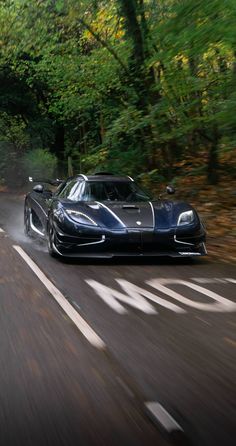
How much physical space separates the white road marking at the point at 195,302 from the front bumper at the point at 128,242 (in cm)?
106

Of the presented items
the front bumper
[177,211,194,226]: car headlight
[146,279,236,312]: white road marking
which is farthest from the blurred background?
[146,279,236,312]: white road marking

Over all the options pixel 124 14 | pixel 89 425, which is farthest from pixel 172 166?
pixel 89 425

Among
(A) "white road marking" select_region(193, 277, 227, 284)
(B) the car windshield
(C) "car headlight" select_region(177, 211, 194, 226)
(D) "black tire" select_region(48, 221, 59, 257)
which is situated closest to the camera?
(A) "white road marking" select_region(193, 277, 227, 284)

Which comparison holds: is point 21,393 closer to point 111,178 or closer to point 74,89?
point 111,178

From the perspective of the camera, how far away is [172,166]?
57.2 ft

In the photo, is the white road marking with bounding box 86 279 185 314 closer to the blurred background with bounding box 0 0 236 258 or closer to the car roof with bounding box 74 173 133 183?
the car roof with bounding box 74 173 133 183

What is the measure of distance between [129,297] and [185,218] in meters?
2.69

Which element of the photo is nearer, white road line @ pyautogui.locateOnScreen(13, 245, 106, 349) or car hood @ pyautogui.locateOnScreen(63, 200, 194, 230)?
white road line @ pyautogui.locateOnScreen(13, 245, 106, 349)

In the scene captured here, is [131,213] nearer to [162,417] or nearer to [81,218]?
[81,218]

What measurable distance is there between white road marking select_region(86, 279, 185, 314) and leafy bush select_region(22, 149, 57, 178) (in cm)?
2360

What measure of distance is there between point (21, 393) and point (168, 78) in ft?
40.1

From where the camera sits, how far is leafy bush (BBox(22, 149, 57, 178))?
30891 mm

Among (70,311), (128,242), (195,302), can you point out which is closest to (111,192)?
(128,242)

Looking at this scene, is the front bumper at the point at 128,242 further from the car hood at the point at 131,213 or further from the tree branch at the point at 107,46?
the tree branch at the point at 107,46
